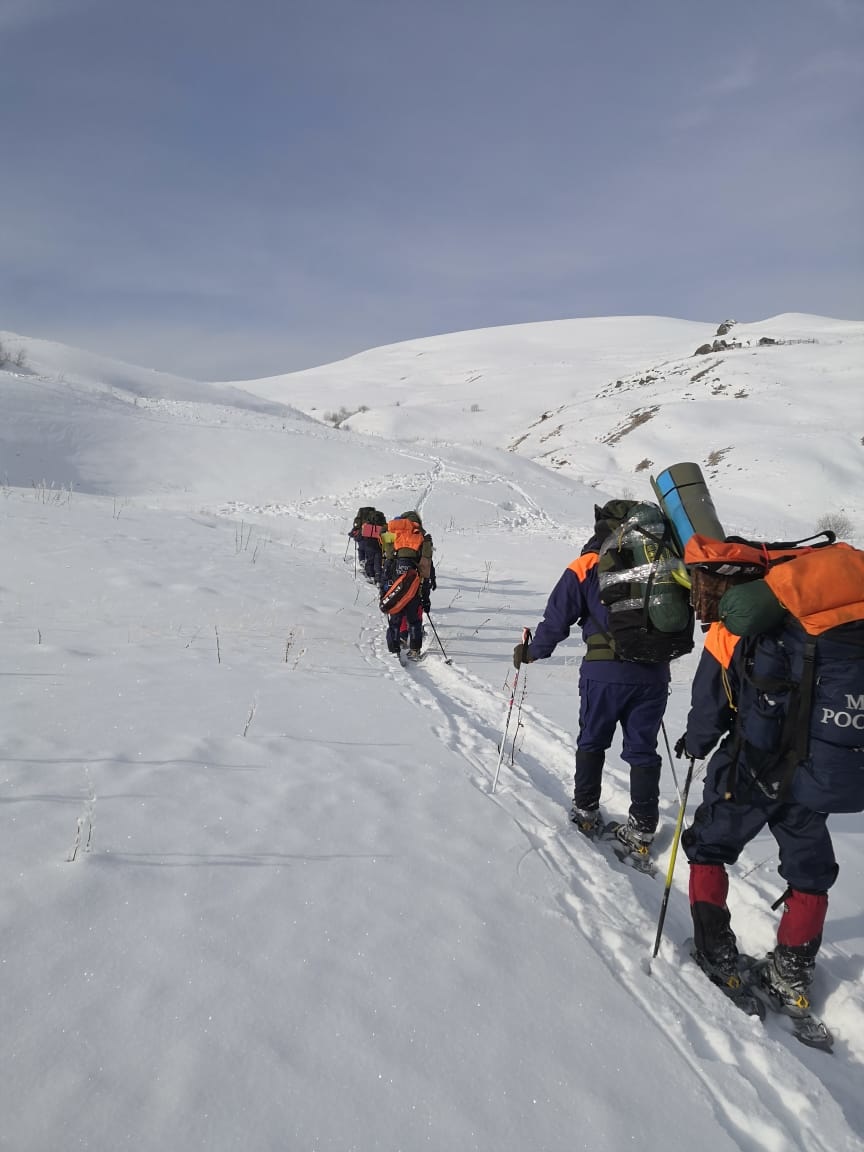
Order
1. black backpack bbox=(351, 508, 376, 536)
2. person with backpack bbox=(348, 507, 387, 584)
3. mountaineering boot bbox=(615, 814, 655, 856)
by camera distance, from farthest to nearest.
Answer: black backpack bbox=(351, 508, 376, 536) < person with backpack bbox=(348, 507, 387, 584) < mountaineering boot bbox=(615, 814, 655, 856)

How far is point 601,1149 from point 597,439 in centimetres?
4816

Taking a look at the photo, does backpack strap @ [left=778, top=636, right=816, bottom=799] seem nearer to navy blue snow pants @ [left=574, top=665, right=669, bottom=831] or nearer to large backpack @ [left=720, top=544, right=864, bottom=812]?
large backpack @ [left=720, top=544, right=864, bottom=812]

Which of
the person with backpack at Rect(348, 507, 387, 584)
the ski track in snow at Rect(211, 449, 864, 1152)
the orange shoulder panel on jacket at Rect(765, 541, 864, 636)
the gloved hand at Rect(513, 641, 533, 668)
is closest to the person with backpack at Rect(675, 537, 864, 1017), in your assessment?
the orange shoulder panel on jacket at Rect(765, 541, 864, 636)

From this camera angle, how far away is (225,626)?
734 centimetres

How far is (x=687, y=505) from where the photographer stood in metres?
3.64

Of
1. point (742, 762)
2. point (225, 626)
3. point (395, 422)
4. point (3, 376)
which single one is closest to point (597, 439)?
point (395, 422)

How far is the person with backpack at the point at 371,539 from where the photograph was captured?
12438 millimetres

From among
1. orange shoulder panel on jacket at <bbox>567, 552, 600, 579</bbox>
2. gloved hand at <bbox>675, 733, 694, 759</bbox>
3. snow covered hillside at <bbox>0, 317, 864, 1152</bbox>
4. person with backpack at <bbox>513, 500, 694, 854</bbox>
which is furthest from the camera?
orange shoulder panel on jacket at <bbox>567, 552, 600, 579</bbox>

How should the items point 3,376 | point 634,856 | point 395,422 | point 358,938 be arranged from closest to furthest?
1. point 358,938
2. point 634,856
3. point 3,376
4. point 395,422

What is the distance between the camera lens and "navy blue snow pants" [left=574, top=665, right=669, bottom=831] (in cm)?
392

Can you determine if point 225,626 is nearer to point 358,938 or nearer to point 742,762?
point 358,938

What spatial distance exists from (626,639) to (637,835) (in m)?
1.35

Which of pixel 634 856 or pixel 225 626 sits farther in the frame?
pixel 225 626

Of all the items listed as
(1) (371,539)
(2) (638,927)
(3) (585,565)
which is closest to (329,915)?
(2) (638,927)
